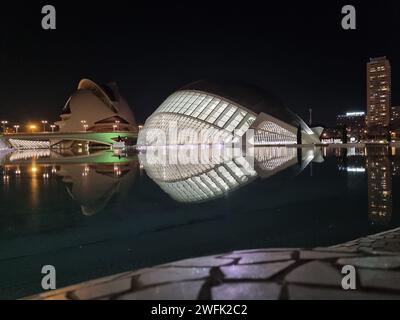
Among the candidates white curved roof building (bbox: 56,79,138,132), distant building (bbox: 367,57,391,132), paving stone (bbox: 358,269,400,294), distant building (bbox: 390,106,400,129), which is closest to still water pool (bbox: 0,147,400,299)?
paving stone (bbox: 358,269,400,294)

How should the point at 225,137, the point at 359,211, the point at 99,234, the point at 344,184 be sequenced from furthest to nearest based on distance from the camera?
the point at 225,137 < the point at 344,184 < the point at 359,211 < the point at 99,234

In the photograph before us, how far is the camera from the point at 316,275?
3.99m

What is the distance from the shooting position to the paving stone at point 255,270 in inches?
159

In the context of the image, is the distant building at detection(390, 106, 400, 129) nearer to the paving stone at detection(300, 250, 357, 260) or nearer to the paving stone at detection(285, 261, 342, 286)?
the paving stone at detection(300, 250, 357, 260)

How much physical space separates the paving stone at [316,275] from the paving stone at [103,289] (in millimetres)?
1700

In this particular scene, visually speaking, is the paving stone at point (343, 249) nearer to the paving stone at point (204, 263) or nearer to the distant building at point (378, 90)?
the paving stone at point (204, 263)

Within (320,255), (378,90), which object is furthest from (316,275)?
(378,90)

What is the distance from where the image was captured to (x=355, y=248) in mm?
A: 5156

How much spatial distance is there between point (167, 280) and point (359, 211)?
6157 mm

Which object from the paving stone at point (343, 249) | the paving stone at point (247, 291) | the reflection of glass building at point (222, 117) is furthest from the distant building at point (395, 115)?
the paving stone at point (247, 291)

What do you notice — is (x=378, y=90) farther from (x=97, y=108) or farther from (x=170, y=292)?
(x=170, y=292)

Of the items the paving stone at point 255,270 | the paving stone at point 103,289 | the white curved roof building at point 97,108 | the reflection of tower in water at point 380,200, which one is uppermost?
the white curved roof building at point 97,108

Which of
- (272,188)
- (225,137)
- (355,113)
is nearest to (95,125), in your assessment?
(225,137)
